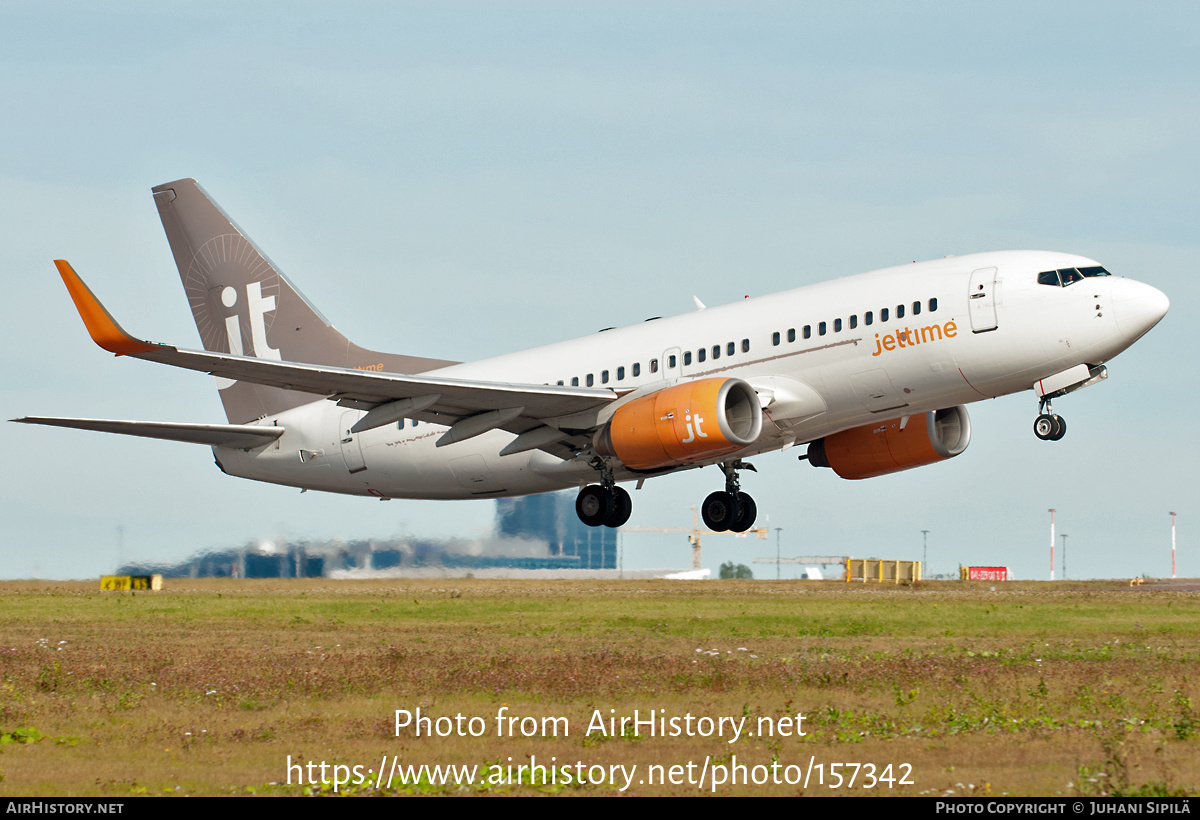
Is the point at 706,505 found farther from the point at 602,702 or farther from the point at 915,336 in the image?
the point at 602,702

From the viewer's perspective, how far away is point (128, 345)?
23.9m

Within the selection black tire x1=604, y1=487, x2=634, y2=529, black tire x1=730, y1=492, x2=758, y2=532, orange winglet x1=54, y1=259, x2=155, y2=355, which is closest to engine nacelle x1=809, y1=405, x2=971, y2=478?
black tire x1=730, y1=492, x2=758, y2=532

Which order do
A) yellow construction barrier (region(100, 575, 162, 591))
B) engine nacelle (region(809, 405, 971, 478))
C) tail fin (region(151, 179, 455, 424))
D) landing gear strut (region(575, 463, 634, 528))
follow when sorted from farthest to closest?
yellow construction barrier (region(100, 575, 162, 591)) < tail fin (region(151, 179, 455, 424)) < engine nacelle (region(809, 405, 971, 478)) < landing gear strut (region(575, 463, 634, 528))

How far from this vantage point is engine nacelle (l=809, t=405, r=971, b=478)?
104 feet

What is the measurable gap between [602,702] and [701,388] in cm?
1009

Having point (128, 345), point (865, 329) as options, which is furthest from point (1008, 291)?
point (128, 345)

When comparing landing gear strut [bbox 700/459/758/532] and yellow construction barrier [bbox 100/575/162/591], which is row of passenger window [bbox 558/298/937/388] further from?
yellow construction barrier [bbox 100/575/162/591]

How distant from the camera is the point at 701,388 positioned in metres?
26.5

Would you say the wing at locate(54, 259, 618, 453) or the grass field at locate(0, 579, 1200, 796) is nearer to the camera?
the grass field at locate(0, 579, 1200, 796)

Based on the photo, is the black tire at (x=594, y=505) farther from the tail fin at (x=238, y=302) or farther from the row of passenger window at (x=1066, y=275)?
the row of passenger window at (x=1066, y=275)

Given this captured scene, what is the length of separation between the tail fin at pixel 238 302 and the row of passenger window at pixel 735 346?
906cm

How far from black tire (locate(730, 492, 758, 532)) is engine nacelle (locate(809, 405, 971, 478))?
7.55ft

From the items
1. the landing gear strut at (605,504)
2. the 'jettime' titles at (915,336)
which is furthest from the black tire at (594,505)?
the 'jettime' titles at (915,336)
